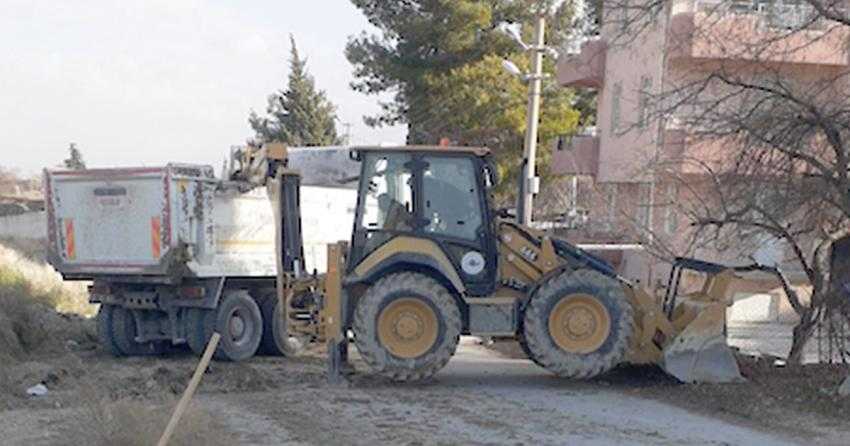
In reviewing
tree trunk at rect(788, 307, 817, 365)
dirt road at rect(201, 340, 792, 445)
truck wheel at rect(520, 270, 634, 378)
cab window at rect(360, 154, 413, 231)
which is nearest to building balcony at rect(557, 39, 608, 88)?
tree trunk at rect(788, 307, 817, 365)

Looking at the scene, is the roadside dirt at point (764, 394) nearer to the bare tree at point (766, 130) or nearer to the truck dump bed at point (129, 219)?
the bare tree at point (766, 130)

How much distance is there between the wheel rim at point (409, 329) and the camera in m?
13.9

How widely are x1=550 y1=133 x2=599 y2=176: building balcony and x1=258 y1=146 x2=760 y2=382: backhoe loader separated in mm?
18495

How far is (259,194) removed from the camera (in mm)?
17219

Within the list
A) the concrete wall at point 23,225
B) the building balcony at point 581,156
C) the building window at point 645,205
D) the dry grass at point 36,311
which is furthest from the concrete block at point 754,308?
the concrete wall at point 23,225

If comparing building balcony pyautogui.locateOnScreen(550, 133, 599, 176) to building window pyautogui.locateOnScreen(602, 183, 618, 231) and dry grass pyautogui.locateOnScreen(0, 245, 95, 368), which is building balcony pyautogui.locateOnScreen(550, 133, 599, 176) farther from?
dry grass pyautogui.locateOnScreen(0, 245, 95, 368)

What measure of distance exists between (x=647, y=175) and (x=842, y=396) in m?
5.09

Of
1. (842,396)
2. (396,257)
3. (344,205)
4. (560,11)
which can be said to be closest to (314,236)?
(344,205)

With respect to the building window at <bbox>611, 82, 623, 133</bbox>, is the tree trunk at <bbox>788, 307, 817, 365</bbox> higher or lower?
lower

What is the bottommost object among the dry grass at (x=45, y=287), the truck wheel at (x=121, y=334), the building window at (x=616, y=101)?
the dry grass at (x=45, y=287)

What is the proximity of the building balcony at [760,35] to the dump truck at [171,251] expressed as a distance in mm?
6026

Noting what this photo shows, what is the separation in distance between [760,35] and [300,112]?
1971 inches

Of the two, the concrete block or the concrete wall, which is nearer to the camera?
the concrete block

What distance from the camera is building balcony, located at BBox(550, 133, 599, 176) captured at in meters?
32.9
